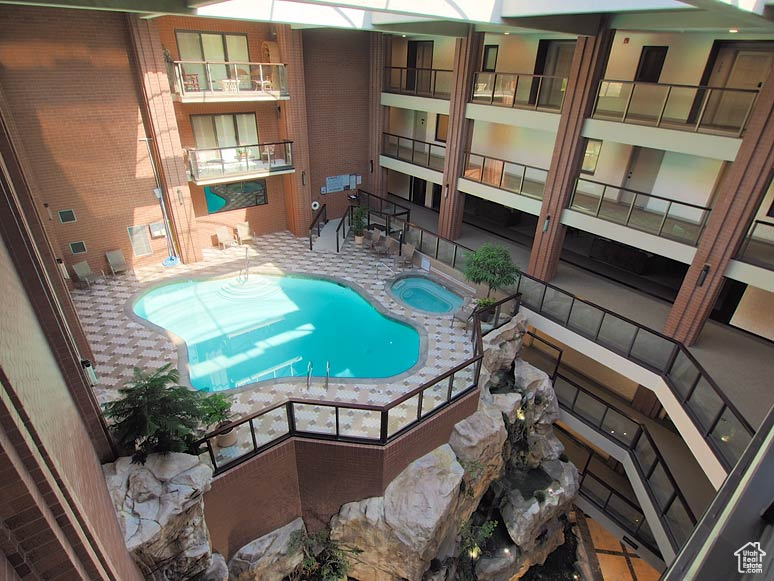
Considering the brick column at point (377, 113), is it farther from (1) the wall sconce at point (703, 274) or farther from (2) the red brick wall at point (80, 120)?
(1) the wall sconce at point (703, 274)

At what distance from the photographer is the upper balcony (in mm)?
13258

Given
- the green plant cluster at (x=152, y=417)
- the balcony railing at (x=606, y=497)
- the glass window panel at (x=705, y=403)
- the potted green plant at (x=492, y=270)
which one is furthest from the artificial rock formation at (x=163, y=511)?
the balcony railing at (x=606, y=497)

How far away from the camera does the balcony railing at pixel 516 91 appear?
501 inches

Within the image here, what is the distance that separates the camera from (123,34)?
1130cm

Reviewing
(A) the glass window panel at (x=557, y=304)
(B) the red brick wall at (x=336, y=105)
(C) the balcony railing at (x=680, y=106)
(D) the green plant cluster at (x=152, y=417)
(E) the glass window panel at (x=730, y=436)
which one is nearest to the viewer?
(D) the green plant cluster at (x=152, y=417)

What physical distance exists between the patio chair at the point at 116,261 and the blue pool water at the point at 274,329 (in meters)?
1.62

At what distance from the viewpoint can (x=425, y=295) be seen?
1328 cm

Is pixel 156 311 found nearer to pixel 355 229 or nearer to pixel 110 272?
Result: pixel 110 272

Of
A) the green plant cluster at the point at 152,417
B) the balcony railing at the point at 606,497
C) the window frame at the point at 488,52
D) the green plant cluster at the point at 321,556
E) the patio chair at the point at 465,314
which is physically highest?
the window frame at the point at 488,52

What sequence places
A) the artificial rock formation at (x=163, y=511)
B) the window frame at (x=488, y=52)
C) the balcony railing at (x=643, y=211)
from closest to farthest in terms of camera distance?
the artificial rock formation at (x=163, y=511) < the balcony railing at (x=643, y=211) < the window frame at (x=488, y=52)

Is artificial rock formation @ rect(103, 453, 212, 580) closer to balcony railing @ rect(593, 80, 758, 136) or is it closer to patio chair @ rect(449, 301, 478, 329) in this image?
patio chair @ rect(449, 301, 478, 329)

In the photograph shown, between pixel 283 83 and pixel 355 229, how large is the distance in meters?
5.43

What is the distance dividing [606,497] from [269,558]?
28.6 feet

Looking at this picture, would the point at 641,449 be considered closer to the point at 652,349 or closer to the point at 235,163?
the point at 652,349
